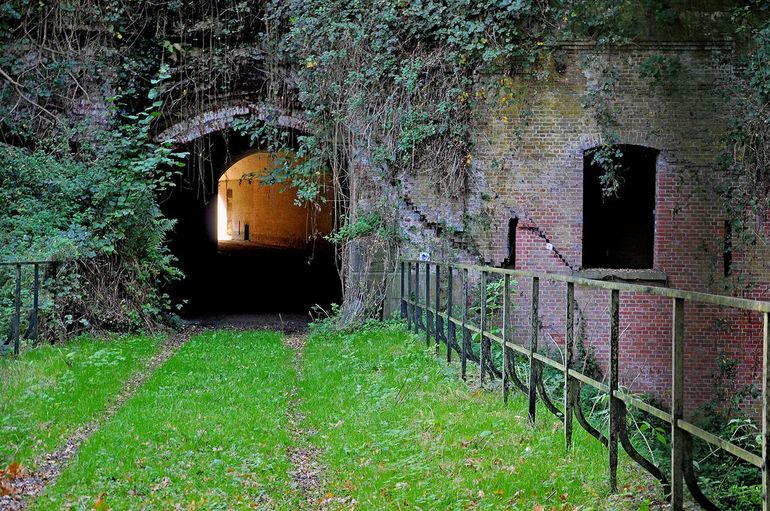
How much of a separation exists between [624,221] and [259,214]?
22298mm

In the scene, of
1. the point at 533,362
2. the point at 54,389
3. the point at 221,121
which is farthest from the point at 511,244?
the point at 54,389

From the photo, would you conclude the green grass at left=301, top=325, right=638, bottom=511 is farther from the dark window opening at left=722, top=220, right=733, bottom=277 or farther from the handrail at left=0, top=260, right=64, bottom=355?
the dark window opening at left=722, top=220, right=733, bottom=277

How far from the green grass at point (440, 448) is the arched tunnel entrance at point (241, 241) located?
579cm

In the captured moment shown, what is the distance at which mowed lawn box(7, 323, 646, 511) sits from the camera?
493cm

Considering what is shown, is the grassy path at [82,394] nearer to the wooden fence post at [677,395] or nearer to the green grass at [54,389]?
the green grass at [54,389]

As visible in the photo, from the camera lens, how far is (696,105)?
1309 centimetres

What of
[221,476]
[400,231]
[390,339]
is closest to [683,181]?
[400,231]

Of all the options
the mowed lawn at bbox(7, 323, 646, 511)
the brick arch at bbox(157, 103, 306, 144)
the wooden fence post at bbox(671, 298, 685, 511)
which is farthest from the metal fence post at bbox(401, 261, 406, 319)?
the wooden fence post at bbox(671, 298, 685, 511)

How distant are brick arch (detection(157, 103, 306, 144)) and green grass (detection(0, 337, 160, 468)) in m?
4.36

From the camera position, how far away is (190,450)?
6.05m

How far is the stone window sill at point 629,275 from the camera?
510 inches

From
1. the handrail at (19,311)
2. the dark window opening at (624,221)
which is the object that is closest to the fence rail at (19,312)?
the handrail at (19,311)

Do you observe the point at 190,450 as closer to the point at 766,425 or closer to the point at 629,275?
the point at 766,425

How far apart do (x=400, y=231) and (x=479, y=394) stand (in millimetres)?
6455
